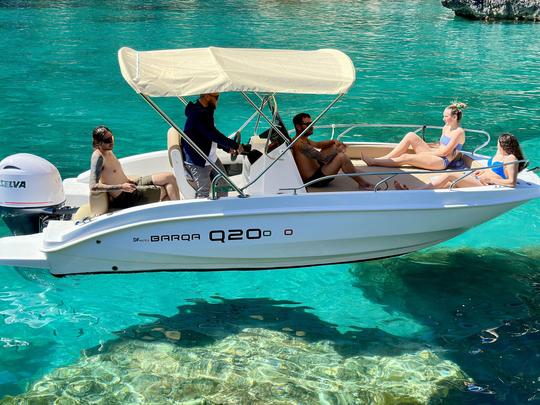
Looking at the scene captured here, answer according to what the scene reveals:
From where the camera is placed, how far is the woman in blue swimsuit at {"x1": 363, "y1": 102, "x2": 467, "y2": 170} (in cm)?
904

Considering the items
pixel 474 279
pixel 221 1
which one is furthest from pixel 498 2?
pixel 474 279

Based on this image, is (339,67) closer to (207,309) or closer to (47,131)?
(207,309)

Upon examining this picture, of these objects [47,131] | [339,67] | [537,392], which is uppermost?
[339,67]

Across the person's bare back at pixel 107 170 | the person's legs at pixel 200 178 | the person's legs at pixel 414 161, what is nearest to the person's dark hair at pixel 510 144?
the person's legs at pixel 414 161

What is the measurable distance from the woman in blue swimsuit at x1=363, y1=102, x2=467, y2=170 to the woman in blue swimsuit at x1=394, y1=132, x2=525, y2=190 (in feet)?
1.88

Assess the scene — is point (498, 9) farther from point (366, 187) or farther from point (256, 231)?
point (256, 231)

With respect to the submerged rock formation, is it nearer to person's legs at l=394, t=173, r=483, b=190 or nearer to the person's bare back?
person's legs at l=394, t=173, r=483, b=190

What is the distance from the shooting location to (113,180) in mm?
8031

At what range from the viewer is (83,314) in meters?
8.26

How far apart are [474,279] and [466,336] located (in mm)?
1434

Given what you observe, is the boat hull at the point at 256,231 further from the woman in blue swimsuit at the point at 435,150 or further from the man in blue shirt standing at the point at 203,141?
the woman in blue swimsuit at the point at 435,150

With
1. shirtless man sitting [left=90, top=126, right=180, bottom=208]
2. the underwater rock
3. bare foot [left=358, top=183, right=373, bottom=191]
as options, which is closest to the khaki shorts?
shirtless man sitting [left=90, top=126, right=180, bottom=208]

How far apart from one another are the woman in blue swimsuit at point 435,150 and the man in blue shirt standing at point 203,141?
2.20 m

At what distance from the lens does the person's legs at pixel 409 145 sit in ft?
30.9
